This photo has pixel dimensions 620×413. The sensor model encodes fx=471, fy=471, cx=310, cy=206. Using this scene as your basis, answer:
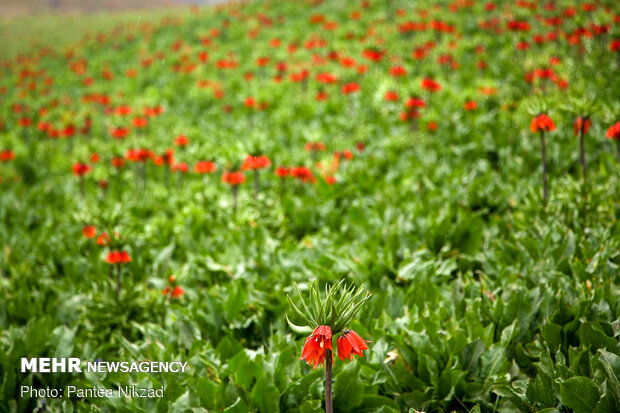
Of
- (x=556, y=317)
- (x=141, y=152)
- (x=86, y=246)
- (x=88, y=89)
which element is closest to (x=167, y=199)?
(x=141, y=152)

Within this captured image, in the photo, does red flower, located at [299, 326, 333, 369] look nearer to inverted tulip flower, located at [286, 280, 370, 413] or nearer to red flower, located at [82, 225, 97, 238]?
inverted tulip flower, located at [286, 280, 370, 413]

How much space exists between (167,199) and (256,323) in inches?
145

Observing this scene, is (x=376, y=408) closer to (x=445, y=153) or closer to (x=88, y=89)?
(x=445, y=153)

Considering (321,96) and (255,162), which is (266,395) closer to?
(255,162)

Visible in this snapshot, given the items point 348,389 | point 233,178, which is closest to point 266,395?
point 348,389

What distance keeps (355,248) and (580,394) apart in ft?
7.15

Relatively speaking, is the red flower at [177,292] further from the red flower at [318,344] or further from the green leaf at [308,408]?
the red flower at [318,344]

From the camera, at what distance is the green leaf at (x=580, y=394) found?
192cm

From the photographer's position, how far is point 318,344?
1.66m


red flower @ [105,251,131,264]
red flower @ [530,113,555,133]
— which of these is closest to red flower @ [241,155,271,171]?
red flower @ [105,251,131,264]

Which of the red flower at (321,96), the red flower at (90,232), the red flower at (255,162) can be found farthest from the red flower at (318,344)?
the red flower at (321,96)

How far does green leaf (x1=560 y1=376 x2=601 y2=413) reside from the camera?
1.92 m

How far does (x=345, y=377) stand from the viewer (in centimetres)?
241


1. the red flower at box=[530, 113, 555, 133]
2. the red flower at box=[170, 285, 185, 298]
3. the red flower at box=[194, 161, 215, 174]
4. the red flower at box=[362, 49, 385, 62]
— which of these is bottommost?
the red flower at box=[170, 285, 185, 298]
